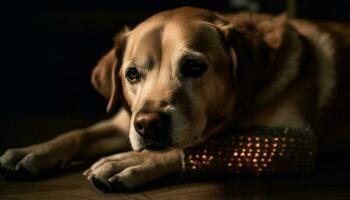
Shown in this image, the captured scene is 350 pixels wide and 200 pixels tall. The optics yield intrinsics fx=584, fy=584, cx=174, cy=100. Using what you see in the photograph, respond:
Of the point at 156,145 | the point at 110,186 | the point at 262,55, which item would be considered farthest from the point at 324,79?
the point at 110,186

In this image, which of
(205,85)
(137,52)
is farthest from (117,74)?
(205,85)

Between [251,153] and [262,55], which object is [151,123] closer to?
[251,153]

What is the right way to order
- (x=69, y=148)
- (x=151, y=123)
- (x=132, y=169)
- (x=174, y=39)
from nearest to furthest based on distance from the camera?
(x=151, y=123), (x=132, y=169), (x=174, y=39), (x=69, y=148)

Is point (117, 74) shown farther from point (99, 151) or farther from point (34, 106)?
point (34, 106)

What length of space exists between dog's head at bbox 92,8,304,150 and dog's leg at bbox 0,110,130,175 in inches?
12.8

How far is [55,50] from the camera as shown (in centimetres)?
432

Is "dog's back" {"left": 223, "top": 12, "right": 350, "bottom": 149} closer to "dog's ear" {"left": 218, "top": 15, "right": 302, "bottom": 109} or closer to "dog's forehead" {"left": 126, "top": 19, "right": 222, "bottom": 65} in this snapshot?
"dog's ear" {"left": 218, "top": 15, "right": 302, "bottom": 109}

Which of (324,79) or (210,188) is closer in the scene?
(210,188)

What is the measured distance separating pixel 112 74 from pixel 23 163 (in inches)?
23.2

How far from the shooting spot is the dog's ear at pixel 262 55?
97.3 inches

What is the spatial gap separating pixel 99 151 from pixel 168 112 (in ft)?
2.80

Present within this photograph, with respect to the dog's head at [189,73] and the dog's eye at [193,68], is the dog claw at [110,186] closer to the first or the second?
the dog's head at [189,73]

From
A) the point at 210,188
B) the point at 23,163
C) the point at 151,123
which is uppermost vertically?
the point at 151,123

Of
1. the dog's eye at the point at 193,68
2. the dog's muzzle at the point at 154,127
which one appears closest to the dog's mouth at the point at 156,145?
the dog's muzzle at the point at 154,127
